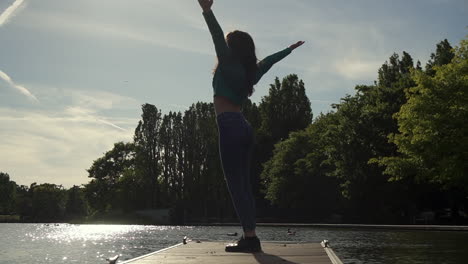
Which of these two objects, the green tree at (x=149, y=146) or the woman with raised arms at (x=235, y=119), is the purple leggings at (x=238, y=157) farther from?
the green tree at (x=149, y=146)

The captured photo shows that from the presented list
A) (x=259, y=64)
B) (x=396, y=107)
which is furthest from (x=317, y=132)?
(x=259, y=64)

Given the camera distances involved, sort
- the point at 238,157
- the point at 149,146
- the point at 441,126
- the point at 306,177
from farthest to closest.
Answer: the point at 149,146 → the point at 306,177 → the point at 441,126 → the point at 238,157

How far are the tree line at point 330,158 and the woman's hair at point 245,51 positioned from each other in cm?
2765

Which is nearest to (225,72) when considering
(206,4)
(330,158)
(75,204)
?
(206,4)

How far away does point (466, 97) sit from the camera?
3091 cm

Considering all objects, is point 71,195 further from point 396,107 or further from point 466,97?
point 466,97

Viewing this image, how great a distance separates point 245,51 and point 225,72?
1.52ft

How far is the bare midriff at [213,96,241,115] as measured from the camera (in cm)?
592

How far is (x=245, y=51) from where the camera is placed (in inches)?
248

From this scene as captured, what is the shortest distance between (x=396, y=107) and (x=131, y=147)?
6453 cm

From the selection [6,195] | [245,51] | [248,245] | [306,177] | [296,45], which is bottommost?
[248,245]

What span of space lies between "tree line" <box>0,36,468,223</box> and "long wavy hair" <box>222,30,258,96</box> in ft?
90.7

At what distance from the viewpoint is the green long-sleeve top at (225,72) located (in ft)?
19.5

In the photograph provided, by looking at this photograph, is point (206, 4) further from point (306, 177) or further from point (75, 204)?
point (75, 204)
